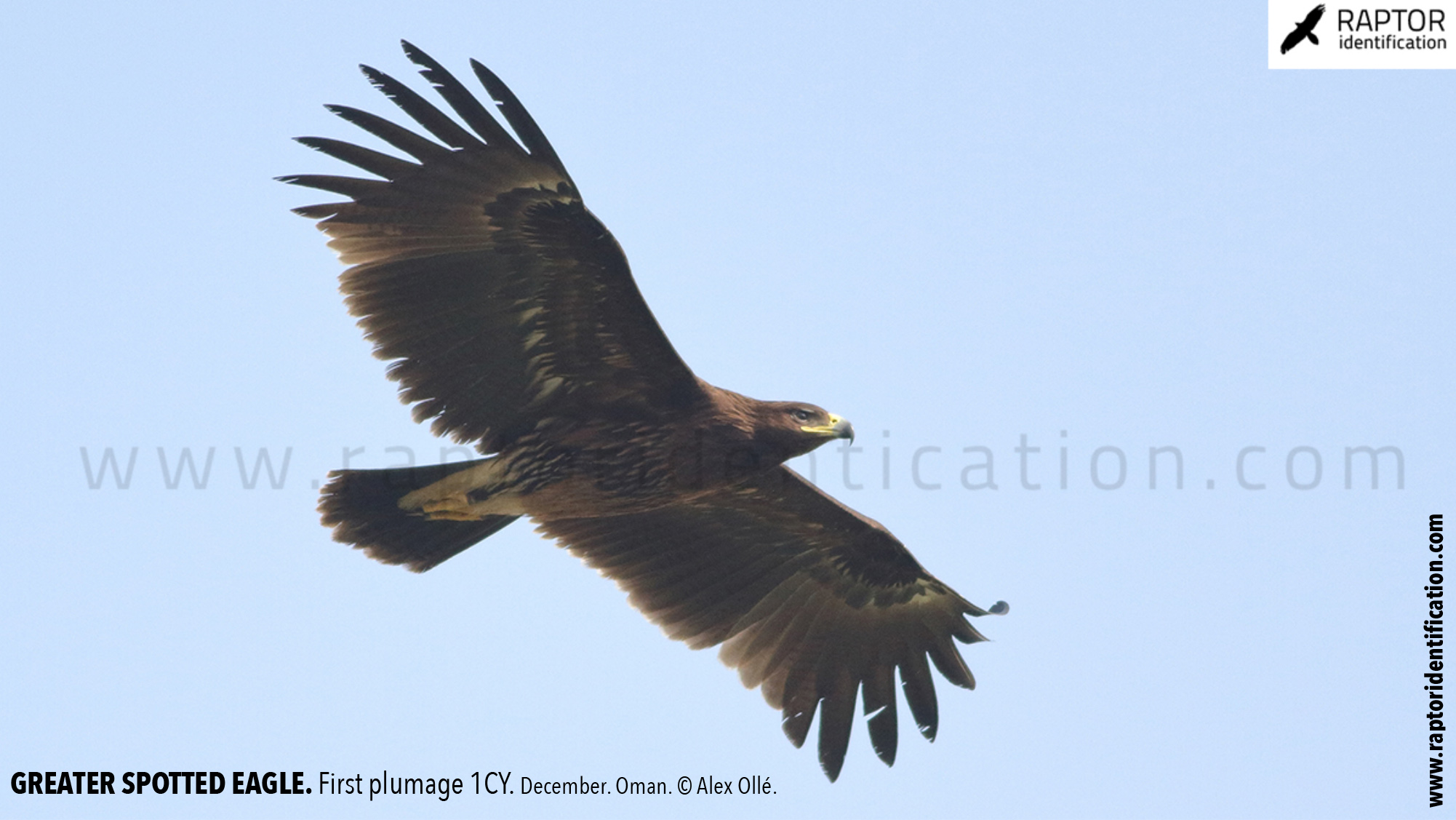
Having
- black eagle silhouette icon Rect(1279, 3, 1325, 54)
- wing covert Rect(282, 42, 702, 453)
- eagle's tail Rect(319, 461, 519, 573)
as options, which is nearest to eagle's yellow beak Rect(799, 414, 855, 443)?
wing covert Rect(282, 42, 702, 453)

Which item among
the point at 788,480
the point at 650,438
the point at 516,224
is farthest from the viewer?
the point at 788,480

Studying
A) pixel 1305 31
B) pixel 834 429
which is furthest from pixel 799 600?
pixel 1305 31

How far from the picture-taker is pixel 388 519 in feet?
33.8

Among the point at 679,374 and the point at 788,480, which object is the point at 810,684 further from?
the point at 679,374

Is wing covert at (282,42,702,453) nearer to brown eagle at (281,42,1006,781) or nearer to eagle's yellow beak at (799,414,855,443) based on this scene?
brown eagle at (281,42,1006,781)

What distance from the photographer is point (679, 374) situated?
388 inches

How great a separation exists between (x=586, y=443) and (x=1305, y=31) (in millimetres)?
7333

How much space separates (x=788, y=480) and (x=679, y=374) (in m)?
1.54

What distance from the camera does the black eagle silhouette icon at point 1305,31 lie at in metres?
12.9

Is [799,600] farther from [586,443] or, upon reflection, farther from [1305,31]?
[1305,31]

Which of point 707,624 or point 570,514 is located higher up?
point 570,514

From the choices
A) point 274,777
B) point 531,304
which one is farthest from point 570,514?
point 274,777

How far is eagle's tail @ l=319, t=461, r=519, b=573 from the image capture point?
10.2 metres

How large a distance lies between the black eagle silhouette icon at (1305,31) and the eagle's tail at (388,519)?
7.73m
